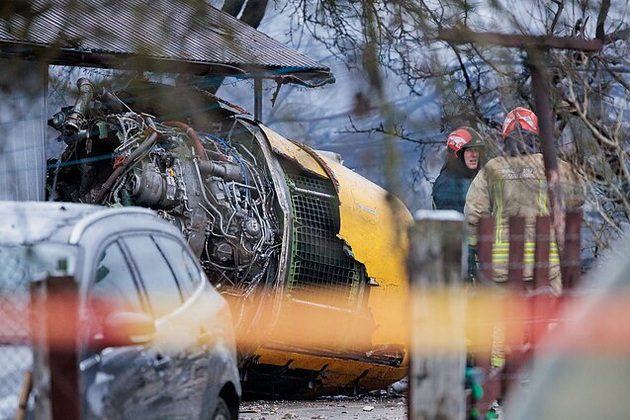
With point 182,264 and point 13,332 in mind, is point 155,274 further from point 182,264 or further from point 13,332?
point 13,332

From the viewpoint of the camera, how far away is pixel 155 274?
21.8 ft

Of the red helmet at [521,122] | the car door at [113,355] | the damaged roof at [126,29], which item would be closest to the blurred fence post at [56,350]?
the damaged roof at [126,29]

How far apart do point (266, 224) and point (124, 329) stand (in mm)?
5022

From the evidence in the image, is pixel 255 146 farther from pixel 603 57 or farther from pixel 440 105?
pixel 440 105

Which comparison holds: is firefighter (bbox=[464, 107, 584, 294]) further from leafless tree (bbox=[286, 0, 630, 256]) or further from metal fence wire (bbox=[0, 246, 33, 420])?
metal fence wire (bbox=[0, 246, 33, 420])

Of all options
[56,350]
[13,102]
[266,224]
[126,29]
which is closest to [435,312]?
[56,350]

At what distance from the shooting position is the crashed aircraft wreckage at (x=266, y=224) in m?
10.3

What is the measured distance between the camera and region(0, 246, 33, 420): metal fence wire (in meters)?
5.61

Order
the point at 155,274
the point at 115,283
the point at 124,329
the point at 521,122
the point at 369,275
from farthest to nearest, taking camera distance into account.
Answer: the point at 369,275 < the point at 521,122 < the point at 155,274 < the point at 115,283 < the point at 124,329

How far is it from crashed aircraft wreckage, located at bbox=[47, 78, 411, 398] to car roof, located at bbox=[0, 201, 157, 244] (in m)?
3.34

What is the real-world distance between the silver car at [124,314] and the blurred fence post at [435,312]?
1280 millimetres

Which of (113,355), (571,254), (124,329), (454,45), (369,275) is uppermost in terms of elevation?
(454,45)

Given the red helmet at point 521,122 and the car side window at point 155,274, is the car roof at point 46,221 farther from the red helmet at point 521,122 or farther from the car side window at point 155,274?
the red helmet at point 521,122

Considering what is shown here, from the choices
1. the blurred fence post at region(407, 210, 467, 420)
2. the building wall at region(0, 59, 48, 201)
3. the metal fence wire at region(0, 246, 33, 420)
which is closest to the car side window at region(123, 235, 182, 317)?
the metal fence wire at region(0, 246, 33, 420)
